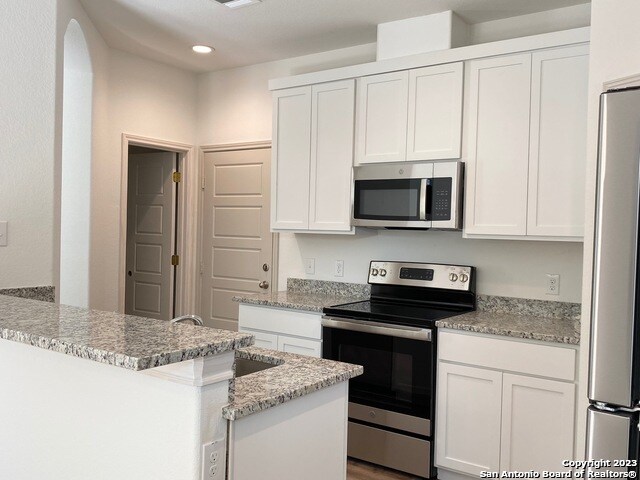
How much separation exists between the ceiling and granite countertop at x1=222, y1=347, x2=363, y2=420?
2.24m

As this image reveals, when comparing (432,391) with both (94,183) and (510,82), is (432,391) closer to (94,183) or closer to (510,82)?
(510,82)

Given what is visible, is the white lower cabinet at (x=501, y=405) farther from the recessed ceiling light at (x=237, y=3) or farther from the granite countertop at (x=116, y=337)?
the recessed ceiling light at (x=237, y=3)

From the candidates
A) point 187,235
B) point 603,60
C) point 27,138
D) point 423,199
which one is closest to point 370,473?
point 423,199

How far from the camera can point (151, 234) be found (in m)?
5.27

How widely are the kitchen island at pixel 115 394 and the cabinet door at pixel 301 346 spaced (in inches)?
62.6

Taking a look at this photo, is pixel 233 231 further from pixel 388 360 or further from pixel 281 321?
pixel 388 360

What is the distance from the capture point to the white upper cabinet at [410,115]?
10.8 feet

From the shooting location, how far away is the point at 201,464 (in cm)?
138

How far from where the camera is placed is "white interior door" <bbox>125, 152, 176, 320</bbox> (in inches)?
202

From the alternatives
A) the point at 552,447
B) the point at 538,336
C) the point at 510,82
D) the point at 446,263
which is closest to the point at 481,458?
the point at 552,447

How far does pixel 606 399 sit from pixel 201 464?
106 cm

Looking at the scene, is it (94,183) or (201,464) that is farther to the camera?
(94,183)

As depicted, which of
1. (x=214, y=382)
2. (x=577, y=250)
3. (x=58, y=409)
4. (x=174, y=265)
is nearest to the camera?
(x=214, y=382)

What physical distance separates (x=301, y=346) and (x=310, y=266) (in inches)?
33.7
